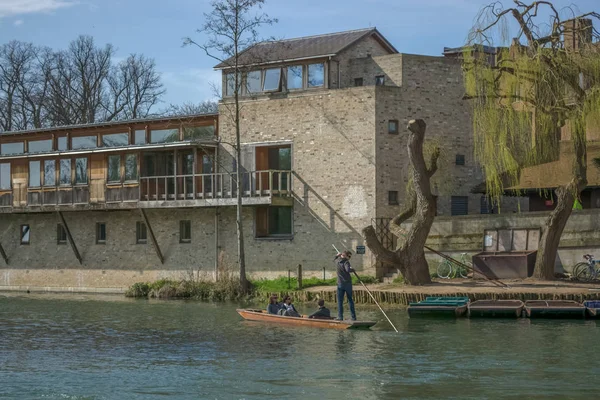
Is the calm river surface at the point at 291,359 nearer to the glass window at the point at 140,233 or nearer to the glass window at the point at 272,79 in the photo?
the glass window at the point at 272,79

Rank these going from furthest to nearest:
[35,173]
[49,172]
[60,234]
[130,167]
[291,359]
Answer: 1. [60,234]
2. [35,173]
3. [49,172]
4. [130,167]
5. [291,359]

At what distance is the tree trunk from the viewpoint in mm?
31281

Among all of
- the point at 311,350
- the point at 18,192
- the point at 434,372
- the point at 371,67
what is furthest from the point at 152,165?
the point at 434,372

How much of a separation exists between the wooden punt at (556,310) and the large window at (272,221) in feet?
A: 47.3

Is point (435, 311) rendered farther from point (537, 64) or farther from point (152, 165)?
point (152, 165)

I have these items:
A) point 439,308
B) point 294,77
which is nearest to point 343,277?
point 439,308

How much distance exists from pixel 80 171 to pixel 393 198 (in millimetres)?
14351

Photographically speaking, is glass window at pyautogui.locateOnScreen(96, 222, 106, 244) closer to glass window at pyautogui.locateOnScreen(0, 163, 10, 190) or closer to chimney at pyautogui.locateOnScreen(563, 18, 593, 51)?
glass window at pyautogui.locateOnScreen(0, 163, 10, 190)

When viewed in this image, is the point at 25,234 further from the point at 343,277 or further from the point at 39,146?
the point at 343,277

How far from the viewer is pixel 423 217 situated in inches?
1334

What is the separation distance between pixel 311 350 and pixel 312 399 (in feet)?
18.5

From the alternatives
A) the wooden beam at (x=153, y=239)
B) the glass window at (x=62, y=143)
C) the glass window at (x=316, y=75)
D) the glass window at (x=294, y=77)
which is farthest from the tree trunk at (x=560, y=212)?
the glass window at (x=62, y=143)

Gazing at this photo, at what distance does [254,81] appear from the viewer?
41.8 meters

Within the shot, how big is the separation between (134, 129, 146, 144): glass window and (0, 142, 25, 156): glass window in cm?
669
